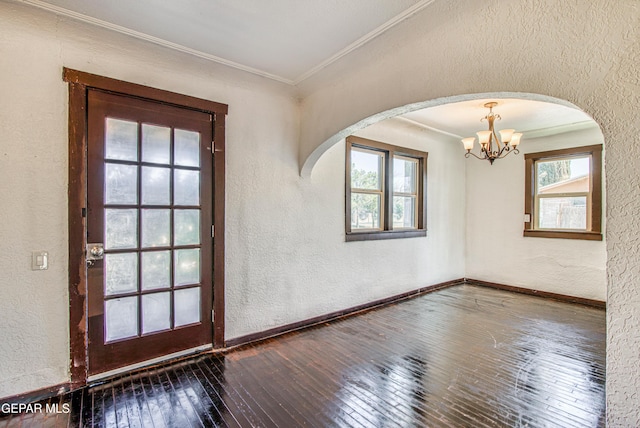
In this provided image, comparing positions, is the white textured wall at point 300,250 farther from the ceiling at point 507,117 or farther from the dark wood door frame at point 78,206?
the dark wood door frame at point 78,206

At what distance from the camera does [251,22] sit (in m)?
2.08

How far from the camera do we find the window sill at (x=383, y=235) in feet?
13.2

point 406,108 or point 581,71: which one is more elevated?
point 406,108

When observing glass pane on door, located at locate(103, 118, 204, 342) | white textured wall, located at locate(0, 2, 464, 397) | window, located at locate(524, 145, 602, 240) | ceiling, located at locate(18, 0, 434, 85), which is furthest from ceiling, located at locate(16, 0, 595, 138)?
window, located at locate(524, 145, 602, 240)

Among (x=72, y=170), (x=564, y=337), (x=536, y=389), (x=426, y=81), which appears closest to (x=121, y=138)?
(x=72, y=170)

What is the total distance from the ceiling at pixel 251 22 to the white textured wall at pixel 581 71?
8.7 inches

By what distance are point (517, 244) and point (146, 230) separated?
5593 mm

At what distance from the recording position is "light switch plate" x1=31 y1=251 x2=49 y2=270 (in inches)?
84.1

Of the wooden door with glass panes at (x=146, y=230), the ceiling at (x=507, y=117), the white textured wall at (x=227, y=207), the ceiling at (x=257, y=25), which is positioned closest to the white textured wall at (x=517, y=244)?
the ceiling at (x=507, y=117)

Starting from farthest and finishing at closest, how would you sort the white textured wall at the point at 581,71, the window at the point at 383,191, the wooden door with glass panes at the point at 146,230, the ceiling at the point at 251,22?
1. the window at the point at 383,191
2. the wooden door with glass panes at the point at 146,230
3. the ceiling at the point at 251,22
4. the white textured wall at the point at 581,71

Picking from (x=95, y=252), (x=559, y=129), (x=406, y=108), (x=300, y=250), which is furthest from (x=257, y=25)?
(x=559, y=129)

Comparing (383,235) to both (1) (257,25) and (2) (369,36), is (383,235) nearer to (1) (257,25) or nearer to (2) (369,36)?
(2) (369,36)

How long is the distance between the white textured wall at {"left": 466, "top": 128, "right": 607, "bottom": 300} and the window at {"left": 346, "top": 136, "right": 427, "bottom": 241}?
147cm

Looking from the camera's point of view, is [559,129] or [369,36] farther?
[559,129]
